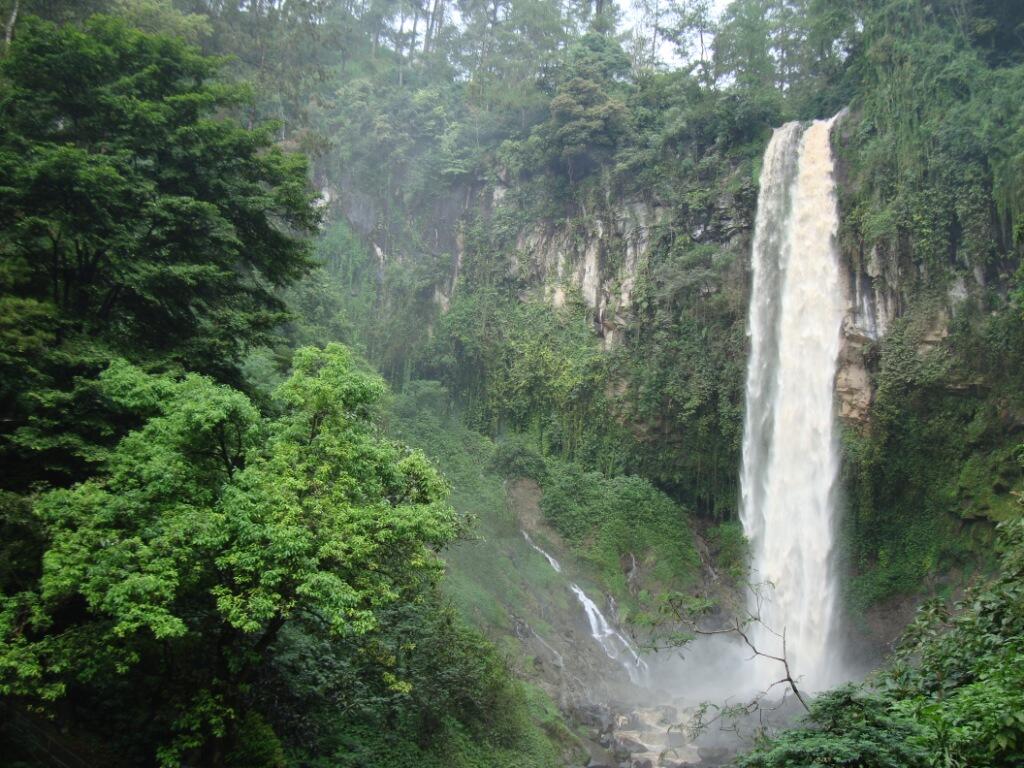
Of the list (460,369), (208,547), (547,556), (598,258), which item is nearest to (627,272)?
(598,258)

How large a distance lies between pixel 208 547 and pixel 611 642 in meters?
17.2

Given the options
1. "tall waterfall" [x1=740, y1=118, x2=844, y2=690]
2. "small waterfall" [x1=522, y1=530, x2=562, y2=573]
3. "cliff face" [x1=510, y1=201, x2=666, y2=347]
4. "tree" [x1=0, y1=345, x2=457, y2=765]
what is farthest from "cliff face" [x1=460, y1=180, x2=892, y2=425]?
"tree" [x1=0, y1=345, x2=457, y2=765]

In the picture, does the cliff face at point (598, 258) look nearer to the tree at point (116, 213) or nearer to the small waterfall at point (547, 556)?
the small waterfall at point (547, 556)

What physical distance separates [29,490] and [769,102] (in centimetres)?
2666

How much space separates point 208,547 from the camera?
745 cm

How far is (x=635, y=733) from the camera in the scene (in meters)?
17.3

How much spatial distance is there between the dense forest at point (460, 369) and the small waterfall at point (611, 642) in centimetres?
73

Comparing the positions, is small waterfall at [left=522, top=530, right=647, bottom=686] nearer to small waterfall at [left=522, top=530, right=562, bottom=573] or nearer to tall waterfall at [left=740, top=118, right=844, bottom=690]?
small waterfall at [left=522, top=530, right=562, bottom=573]

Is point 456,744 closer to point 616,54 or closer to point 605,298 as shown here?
point 605,298

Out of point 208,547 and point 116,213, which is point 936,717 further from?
point 116,213

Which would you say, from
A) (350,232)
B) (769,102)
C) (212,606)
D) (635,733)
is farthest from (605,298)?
(212,606)

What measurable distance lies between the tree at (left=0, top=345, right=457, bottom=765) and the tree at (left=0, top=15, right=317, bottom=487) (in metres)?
1.36

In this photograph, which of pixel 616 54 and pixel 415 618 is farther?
pixel 616 54

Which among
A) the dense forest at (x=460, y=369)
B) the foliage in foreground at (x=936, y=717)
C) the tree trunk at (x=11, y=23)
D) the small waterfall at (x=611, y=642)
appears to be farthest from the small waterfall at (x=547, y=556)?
the tree trunk at (x=11, y=23)
